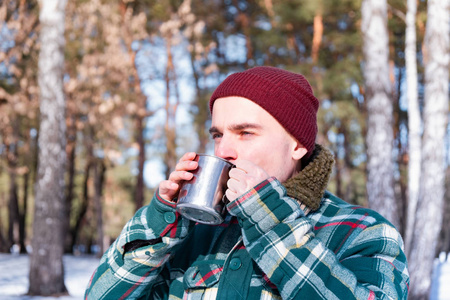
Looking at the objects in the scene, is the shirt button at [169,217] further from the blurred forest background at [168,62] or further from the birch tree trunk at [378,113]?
the blurred forest background at [168,62]

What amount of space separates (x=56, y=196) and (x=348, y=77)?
30.9 ft

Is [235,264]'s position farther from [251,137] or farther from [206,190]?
[251,137]

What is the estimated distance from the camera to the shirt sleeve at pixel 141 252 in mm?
1624

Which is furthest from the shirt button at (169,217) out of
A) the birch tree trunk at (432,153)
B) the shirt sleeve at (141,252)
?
the birch tree trunk at (432,153)

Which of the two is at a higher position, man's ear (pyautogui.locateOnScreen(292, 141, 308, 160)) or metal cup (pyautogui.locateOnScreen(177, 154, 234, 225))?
man's ear (pyautogui.locateOnScreen(292, 141, 308, 160))

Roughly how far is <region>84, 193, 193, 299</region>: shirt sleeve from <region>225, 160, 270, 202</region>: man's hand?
0.82 feet

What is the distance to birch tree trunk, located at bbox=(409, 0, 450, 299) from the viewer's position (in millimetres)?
7305

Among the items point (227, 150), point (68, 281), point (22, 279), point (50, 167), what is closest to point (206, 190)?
point (227, 150)

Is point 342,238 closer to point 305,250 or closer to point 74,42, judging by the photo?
point 305,250

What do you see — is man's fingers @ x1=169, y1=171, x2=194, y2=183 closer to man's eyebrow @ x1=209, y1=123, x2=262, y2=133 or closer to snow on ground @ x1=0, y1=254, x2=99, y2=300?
man's eyebrow @ x1=209, y1=123, x2=262, y2=133

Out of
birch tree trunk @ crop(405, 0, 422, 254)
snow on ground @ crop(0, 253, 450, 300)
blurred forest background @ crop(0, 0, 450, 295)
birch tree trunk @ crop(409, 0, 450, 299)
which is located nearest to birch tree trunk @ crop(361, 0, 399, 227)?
birch tree trunk @ crop(409, 0, 450, 299)

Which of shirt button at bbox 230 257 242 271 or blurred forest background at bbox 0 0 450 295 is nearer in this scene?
shirt button at bbox 230 257 242 271

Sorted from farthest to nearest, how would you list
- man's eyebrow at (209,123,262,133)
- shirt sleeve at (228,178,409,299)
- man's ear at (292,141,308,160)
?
man's ear at (292,141,308,160) < man's eyebrow at (209,123,262,133) < shirt sleeve at (228,178,409,299)

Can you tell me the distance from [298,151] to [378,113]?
578 cm
